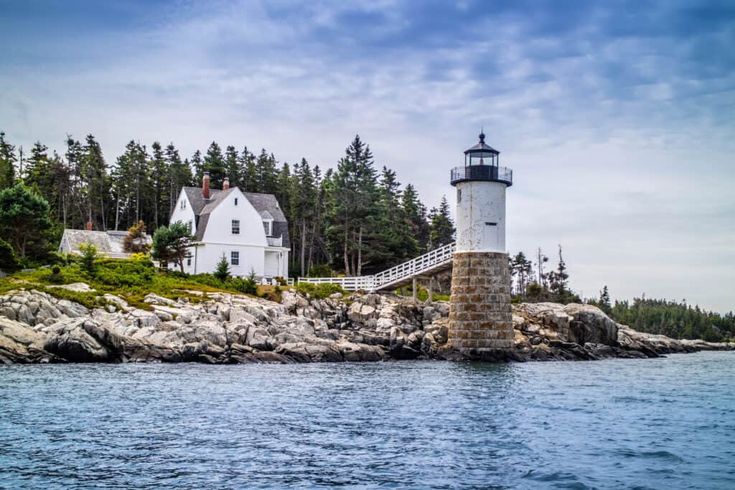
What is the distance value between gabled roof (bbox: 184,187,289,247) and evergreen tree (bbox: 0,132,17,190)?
2176 centimetres

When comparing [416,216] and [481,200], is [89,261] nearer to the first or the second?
[481,200]

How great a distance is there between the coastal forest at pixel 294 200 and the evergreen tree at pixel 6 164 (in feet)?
0.49

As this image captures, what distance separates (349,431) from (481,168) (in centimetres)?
3082

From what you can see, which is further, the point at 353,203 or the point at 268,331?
the point at 353,203

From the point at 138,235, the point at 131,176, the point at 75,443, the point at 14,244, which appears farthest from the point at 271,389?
the point at 131,176

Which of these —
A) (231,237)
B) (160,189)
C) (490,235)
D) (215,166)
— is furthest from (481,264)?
(160,189)

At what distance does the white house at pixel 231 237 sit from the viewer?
6112 cm

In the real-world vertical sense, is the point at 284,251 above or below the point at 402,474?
above

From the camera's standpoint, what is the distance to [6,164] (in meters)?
89.1

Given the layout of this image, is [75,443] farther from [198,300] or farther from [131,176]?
[131,176]

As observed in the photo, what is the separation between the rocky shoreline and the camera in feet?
123

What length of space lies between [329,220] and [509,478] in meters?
59.2

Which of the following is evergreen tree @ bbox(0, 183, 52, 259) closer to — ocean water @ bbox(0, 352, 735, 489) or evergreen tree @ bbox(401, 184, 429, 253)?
ocean water @ bbox(0, 352, 735, 489)

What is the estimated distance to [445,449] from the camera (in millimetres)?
18859
